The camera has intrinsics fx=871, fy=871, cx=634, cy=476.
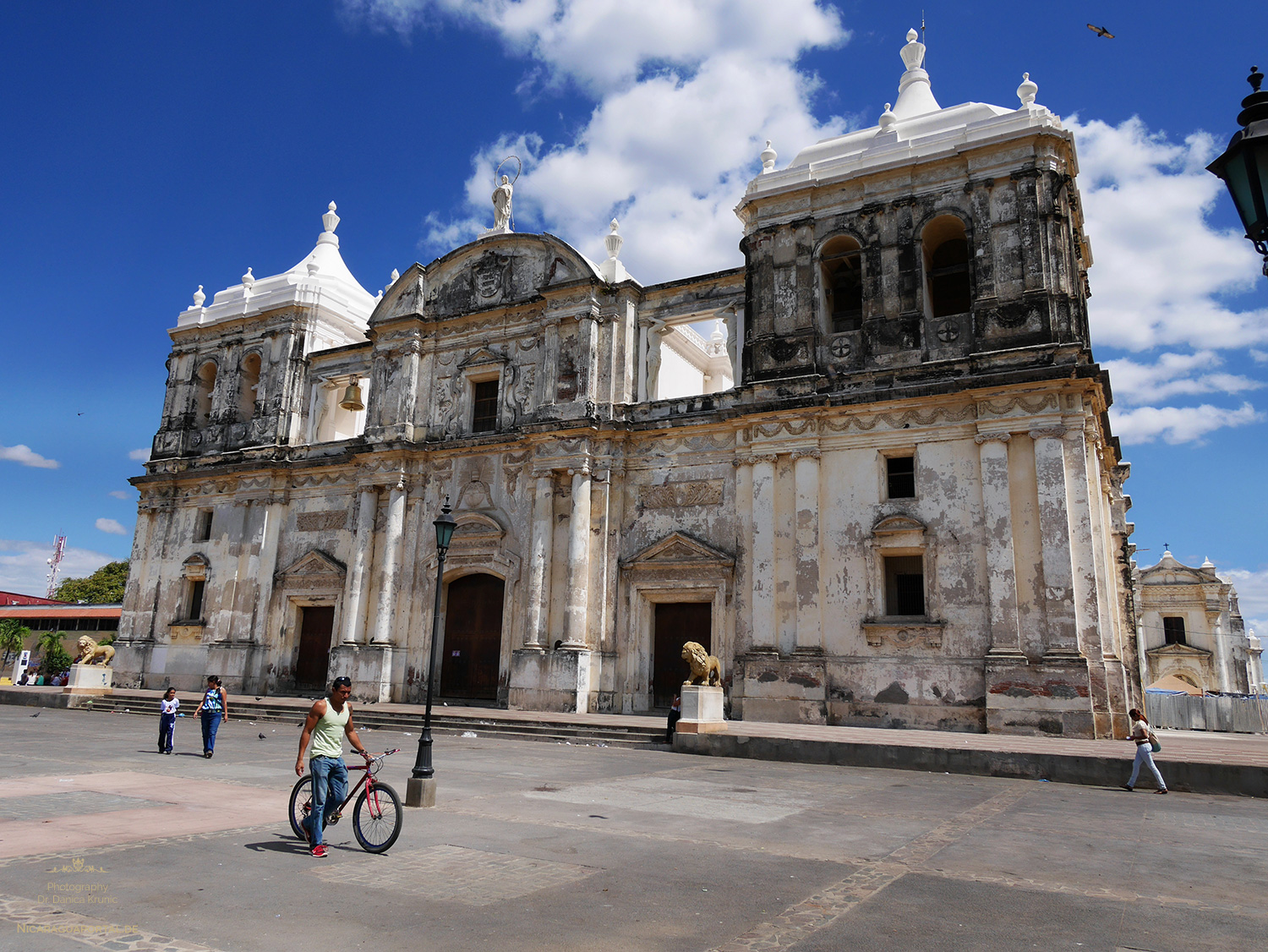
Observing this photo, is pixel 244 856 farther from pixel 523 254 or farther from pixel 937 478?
pixel 523 254

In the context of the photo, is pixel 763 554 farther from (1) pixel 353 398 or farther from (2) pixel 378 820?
(1) pixel 353 398

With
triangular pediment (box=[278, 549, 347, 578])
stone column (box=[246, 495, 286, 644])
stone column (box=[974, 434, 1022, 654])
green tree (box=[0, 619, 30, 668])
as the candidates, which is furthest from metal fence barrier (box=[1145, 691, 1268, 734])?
green tree (box=[0, 619, 30, 668])

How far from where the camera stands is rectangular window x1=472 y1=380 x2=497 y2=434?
2648 cm

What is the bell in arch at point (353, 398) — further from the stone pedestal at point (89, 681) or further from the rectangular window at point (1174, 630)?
the rectangular window at point (1174, 630)

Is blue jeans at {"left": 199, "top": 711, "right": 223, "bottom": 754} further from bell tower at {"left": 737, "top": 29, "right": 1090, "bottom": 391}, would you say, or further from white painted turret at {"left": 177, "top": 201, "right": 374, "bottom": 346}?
white painted turret at {"left": 177, "top": 201, "right": 374, "bottom": 346}

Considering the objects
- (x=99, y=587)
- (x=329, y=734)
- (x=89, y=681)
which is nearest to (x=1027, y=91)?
(x=329, y=734)

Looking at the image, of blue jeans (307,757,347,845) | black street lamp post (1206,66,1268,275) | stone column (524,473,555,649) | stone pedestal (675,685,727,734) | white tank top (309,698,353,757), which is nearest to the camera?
black street lamp post (1206,66,1268,275)

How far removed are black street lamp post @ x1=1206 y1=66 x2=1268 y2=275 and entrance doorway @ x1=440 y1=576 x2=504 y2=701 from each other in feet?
71.4

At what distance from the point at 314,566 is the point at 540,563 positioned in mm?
8686

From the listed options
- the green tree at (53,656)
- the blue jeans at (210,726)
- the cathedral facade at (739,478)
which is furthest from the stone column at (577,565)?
the green tree at (53,656)

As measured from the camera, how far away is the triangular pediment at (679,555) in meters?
21.8

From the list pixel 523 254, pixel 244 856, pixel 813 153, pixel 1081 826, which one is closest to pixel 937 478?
pixel 813 153

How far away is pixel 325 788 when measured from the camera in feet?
24.2

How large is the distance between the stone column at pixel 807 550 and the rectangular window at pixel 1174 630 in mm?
37265
